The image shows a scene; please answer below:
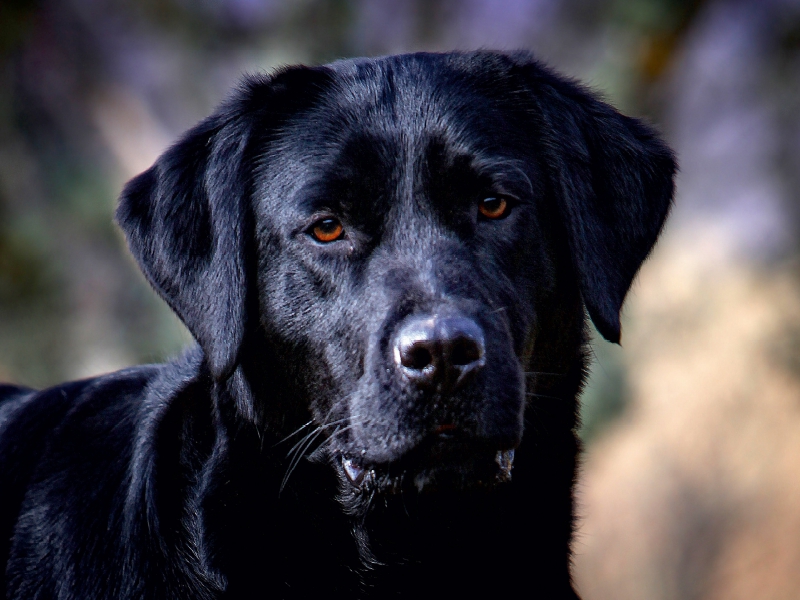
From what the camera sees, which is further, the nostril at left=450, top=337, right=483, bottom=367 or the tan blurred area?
the tan blurred area

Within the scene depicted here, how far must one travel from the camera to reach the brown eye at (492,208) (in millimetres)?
2830

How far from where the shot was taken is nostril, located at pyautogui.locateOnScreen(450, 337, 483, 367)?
7.93 feet

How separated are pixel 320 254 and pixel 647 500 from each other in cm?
537

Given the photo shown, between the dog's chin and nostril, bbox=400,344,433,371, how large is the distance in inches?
8.9

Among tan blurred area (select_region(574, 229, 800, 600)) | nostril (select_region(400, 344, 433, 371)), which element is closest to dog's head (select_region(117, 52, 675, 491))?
nostril (select_region(400, 344, 433, 371))

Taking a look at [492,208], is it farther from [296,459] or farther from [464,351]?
[296,459]

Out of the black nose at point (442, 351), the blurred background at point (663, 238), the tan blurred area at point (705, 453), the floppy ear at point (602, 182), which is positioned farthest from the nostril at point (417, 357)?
the blurred background at point (663, 238)

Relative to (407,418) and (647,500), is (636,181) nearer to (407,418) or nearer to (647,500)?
(407,418)

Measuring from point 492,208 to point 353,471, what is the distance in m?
0.87

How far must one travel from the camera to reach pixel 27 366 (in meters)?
9.85

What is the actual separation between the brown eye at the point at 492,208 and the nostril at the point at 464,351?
0.53 m

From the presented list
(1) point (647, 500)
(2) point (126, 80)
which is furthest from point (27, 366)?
(1) point (647, 500)

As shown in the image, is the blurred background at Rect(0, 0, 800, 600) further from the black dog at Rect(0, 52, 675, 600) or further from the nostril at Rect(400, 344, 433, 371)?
the nostril at Rect(400, 344, 433, 371)

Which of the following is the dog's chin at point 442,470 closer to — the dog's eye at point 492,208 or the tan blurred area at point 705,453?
the dog's eye at point 492,208
